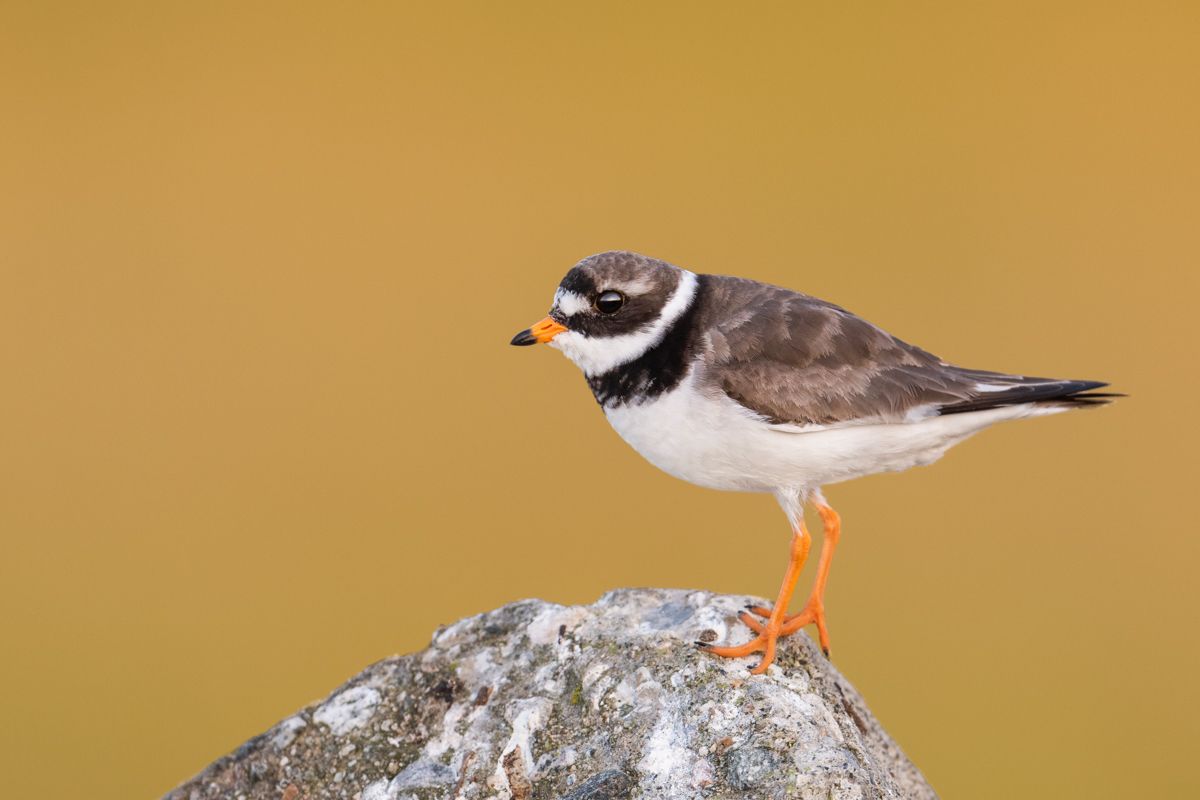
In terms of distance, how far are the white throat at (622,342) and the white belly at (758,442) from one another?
0.29m

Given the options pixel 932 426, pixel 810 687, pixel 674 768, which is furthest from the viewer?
pixel 932 426

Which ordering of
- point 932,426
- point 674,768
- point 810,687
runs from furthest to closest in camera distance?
point 932,426, point 810,687, point 674,768

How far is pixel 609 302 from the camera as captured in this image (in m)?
6.41

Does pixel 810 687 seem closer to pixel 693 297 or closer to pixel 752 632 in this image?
pixel 752 632

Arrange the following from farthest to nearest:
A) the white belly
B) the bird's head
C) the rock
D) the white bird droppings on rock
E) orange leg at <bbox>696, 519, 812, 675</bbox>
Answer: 1. the bird's head
2. the white belly
3. the white bird droppings on rock
4. orange leg at <bbox>696, 519, 812, 675</bbox>
5. the rock

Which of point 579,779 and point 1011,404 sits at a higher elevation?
point 1011,404

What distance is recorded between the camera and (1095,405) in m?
6.45

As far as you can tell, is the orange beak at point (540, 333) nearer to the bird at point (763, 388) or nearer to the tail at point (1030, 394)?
the bird at point (763, 388)

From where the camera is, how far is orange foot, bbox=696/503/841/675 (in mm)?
5633

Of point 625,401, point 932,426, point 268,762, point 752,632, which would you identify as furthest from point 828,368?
point 268,762

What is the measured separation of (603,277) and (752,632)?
206 cm

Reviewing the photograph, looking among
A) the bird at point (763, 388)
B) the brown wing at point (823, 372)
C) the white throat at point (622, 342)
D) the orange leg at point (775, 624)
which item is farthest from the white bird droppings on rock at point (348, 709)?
the brown wing at point (823, 372)

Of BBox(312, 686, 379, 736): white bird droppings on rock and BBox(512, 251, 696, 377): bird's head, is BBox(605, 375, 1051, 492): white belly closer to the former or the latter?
BBox(512, 251, 696, 377): bird's head

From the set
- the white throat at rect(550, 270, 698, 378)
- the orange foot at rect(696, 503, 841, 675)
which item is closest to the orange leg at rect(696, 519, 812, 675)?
the orange foot at rect(696, 503, 841, 675)
